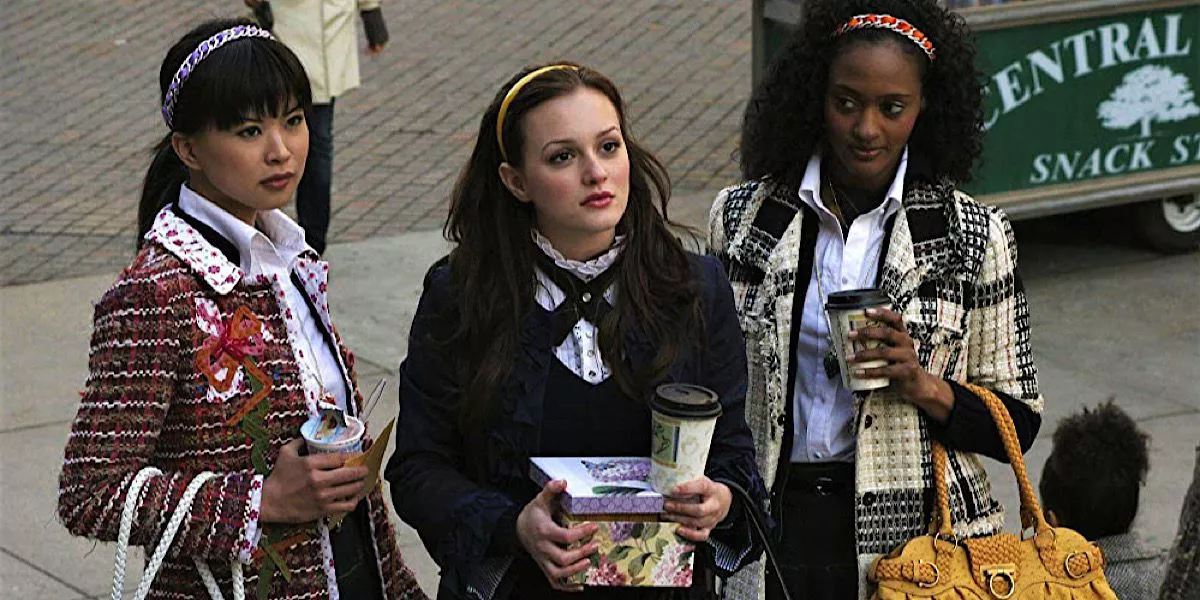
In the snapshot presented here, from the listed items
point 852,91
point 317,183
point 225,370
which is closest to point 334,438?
point 225,370

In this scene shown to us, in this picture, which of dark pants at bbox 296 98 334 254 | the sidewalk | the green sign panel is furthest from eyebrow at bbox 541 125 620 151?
dark pants at bbox 296 98 334 254

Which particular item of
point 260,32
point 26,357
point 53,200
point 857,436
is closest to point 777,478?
point 857,436

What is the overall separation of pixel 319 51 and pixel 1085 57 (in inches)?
135

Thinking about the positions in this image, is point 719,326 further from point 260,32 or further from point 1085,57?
point 1085,57

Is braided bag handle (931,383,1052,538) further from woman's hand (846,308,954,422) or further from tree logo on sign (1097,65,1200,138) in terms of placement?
tree logo on sign (1097,65,1200,138)

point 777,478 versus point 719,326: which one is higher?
point 719,326

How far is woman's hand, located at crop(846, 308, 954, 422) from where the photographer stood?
10.8 feet

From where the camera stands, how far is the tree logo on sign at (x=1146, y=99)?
26.0 feet

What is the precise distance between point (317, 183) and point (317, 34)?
698mm

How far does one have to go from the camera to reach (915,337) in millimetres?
3449

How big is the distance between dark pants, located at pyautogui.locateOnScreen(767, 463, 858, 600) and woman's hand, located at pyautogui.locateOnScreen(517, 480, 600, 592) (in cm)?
88

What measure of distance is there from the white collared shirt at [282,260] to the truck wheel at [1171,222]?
6.09 m

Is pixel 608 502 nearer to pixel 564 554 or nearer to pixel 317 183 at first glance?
pixel 564 554

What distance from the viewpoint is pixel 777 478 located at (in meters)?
3.50
